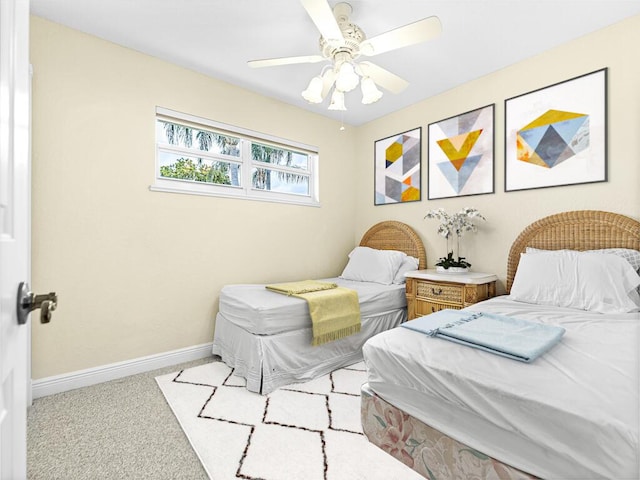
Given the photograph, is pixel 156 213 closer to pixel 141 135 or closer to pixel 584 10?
pixel 141 135

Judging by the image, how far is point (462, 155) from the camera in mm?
3174

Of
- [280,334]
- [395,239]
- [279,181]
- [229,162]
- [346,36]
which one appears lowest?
[280,334]

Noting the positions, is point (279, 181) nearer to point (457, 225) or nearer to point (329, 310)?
point (329, 310)

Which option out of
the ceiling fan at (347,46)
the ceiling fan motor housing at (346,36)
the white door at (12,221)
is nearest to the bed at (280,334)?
the ceiling fan at (347,46)

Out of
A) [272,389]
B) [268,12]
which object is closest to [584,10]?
[268,12]

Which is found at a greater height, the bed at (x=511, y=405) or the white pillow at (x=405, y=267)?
the white pillow at (x=405, y=267)

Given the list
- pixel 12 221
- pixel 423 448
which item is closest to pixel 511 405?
pixel 423 448

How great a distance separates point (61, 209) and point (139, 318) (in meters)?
1.00

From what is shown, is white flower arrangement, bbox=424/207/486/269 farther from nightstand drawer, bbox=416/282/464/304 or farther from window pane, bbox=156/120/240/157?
window pane, bbox=156/120/240/157

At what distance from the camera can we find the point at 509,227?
2.86 meters

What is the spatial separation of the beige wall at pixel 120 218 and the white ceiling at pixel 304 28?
9.5 inches

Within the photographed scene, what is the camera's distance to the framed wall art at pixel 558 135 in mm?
2373

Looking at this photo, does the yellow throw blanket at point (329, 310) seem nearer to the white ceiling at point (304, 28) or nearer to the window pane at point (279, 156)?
the window pane at point (279, 156)

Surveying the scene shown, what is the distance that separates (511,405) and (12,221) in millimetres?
1444
